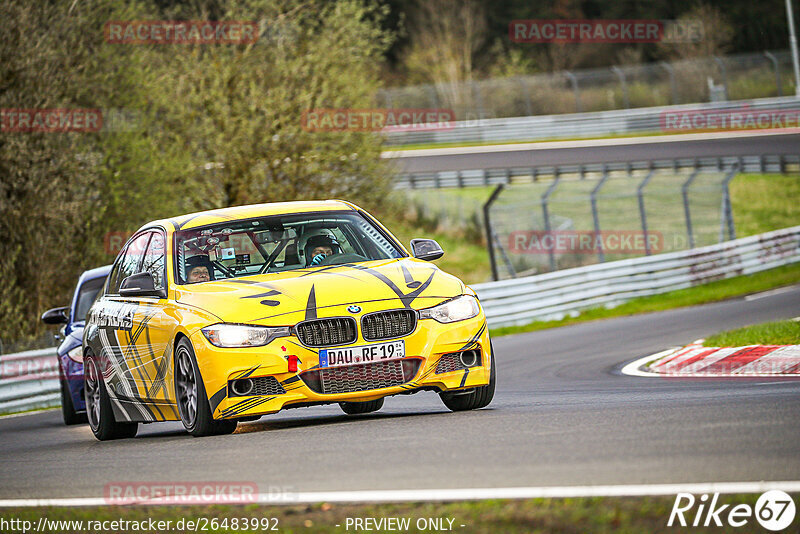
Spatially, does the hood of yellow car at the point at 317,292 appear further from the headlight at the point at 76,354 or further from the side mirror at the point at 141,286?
the headlight at the point at 76,354

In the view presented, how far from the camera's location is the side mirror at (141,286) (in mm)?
9172

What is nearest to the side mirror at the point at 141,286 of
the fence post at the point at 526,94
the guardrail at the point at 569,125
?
the guardrail at the point at 569,125

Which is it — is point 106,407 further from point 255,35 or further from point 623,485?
point 255,35

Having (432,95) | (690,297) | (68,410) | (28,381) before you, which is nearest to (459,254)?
(432,95)

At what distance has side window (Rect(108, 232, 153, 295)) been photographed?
10205 millimetres

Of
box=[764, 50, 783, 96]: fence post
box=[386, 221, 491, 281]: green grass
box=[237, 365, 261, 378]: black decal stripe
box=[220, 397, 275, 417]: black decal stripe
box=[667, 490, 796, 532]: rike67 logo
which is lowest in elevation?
box=[386, 221, 491, 281]: green grass

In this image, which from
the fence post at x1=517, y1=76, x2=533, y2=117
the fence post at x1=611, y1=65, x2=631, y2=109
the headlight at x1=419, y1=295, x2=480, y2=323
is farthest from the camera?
the fence post at x1=517, y1=76, x2=533, y2=117

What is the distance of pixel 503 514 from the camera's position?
16.8ft

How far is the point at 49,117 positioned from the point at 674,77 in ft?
110

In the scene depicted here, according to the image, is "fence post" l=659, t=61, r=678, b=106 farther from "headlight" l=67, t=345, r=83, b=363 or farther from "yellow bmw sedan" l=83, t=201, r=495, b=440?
"yellow bmw sedan" l=83, t=201, r=495, b=440

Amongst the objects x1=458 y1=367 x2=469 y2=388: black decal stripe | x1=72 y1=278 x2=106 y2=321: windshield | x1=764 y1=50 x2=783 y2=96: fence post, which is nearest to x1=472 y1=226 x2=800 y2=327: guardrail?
x1=72 y1=278 x2=106 y2=321: windshield

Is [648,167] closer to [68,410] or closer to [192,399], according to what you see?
[68,410]

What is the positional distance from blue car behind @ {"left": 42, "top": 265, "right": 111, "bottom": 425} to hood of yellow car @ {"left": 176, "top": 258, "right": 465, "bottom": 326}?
452 centimetres

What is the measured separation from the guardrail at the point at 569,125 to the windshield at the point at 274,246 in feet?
130
